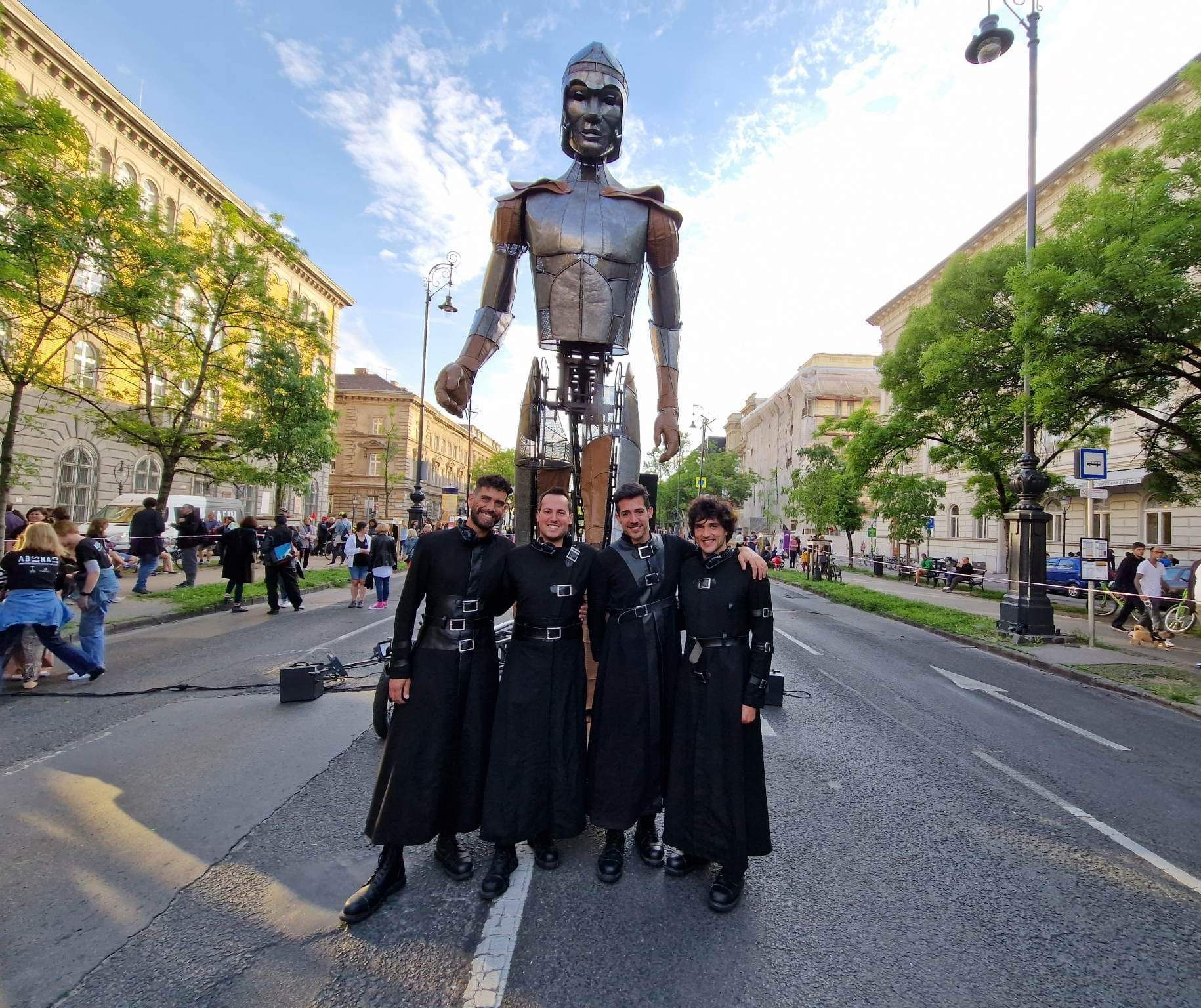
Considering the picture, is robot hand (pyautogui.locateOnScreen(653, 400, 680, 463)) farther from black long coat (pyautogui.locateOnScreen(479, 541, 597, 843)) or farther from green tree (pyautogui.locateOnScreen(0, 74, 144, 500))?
green tree (pyautogui.locateOnScreen(0, 74, 144, 500))

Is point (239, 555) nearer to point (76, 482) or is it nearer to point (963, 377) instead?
point (963, 377)

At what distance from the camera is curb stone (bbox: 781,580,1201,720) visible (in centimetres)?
729

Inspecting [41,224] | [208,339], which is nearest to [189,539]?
[208,339]

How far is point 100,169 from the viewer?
2255cm

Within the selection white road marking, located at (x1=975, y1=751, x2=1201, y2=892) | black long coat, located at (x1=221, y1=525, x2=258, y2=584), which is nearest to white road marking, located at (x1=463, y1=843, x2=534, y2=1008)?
white road marking, located at (x1=975, y1=751, x2=1201, y2=892)

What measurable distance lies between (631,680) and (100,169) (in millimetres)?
29159

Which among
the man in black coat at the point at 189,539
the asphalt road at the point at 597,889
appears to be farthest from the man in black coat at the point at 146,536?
the asphalt road at the point at 597,889

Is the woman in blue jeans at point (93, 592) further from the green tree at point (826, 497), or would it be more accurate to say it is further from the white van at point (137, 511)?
the green tree at point (826, 497)

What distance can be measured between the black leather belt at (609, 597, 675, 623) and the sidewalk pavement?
30.6ft

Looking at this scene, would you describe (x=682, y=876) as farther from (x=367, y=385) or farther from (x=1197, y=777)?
(x=367, y=385)

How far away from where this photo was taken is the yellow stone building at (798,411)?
56.7 m

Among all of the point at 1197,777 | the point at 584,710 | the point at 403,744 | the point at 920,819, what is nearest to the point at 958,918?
the point at 920,819

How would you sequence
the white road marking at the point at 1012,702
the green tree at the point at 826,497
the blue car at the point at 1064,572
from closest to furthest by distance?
the white road marking at the point at 1012,702 < the blue car at the point at 1064,572 < the green tree at the point at 826,497

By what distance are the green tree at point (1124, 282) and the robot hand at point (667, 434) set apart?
25.3 ft
